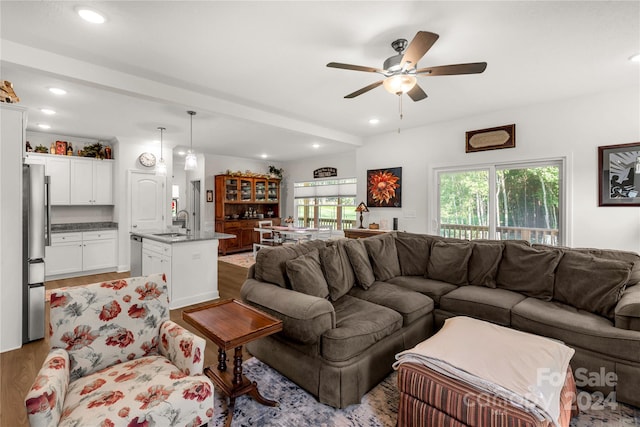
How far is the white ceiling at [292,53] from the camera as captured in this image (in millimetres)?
2076

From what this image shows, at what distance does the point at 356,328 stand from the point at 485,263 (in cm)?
178

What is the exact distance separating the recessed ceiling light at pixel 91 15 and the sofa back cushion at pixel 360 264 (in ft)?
8.80

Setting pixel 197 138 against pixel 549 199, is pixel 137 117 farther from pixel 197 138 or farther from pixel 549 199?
pixel 549 199

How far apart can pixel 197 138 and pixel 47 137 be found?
257 centimetres

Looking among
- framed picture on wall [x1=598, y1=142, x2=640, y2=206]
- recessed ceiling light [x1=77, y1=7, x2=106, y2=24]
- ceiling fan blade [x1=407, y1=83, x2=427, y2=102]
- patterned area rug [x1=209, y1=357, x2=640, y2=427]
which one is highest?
recessed ceiling light [x1=77, y1=7, x2=106, y2=24]

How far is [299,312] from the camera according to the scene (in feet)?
6.48

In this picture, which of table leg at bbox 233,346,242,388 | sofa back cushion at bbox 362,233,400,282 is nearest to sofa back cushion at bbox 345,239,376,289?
sofa back cushion at bbox 362,233,400,282

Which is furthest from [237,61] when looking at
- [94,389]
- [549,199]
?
[549,199]

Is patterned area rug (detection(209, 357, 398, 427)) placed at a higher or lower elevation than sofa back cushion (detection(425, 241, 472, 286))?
lower

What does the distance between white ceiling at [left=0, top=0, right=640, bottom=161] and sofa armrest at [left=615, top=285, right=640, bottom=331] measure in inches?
79.2

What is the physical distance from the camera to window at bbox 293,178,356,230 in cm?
773

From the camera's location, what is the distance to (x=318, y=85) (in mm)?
3361

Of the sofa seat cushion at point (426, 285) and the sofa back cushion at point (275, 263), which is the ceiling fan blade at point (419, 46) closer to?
the sofa back cushion at point (275, 263)

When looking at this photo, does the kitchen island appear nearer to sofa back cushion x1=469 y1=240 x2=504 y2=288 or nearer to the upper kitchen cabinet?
the upper kitchen cabinet
